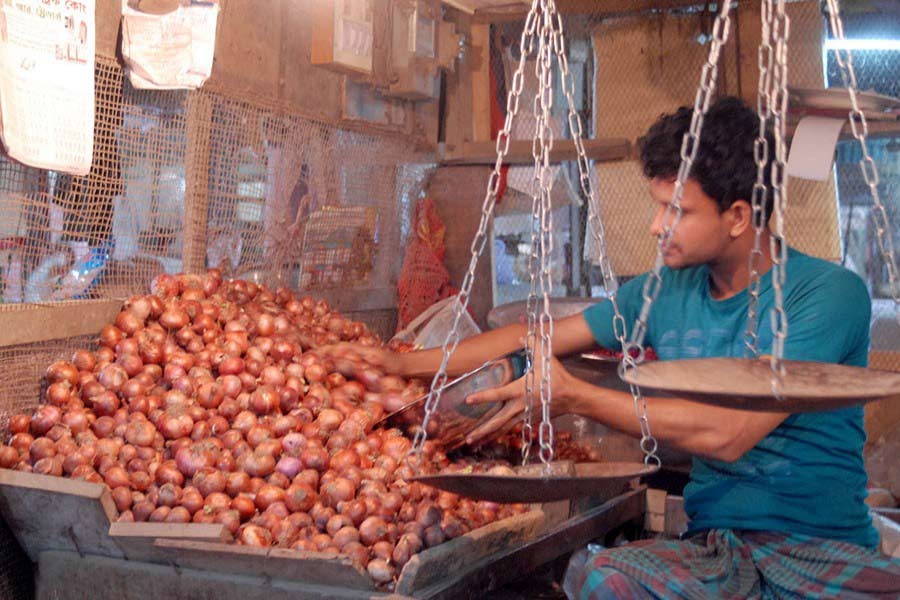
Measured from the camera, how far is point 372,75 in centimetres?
471

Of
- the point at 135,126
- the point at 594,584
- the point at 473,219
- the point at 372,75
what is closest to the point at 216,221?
the point at 135,126

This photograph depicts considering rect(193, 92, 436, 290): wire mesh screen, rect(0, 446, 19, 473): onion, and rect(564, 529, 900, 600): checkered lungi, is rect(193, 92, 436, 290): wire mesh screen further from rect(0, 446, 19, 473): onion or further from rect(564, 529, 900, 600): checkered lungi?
rect(564, 529, 900, 600): checkered lungi

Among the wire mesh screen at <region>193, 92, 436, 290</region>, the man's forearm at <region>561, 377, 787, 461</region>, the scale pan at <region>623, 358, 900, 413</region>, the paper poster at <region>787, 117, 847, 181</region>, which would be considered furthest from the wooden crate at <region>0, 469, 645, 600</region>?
the paper poster at <region>787, 117, 847, 181</region>

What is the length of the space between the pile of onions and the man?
17.6 inches

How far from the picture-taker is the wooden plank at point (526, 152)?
17.5 feet

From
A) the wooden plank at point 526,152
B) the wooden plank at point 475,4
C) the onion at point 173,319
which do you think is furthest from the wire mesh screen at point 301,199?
the wooden plank at point 475,4

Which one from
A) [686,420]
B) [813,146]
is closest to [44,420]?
[686,420]

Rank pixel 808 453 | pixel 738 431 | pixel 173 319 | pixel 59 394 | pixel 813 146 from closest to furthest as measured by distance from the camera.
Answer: pixel 738 431 < pixel 808 453 < pixel 59 394 < pixel 173 319 < pixel 813 146

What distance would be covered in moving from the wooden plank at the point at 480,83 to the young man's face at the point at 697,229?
3.45 m

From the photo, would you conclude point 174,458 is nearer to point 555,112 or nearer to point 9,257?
point 9,257

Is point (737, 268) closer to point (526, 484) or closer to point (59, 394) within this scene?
point (526, 484)

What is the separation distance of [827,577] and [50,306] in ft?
7.93

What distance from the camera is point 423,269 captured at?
5281 mm

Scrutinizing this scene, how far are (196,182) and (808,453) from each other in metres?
2.54
